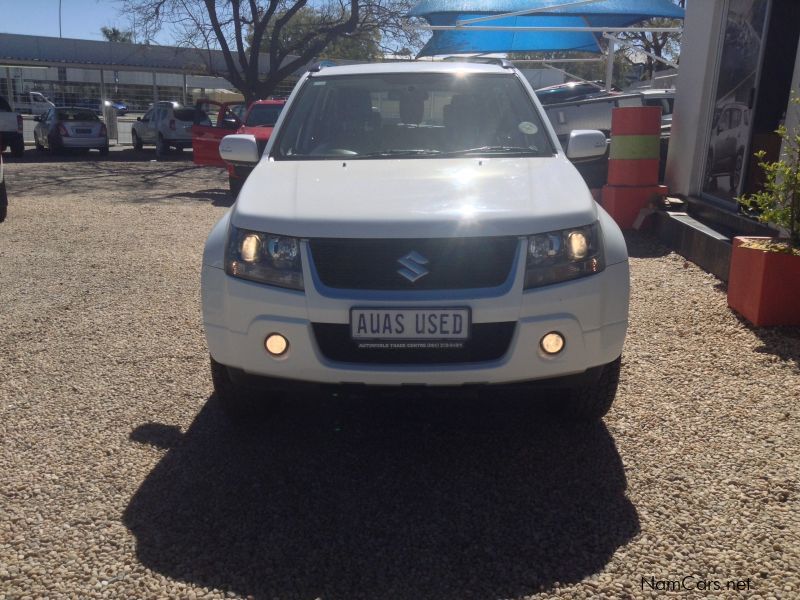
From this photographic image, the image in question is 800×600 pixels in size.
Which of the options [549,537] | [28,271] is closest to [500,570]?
[549,537]

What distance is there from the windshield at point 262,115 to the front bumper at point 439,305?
12296 millimetres

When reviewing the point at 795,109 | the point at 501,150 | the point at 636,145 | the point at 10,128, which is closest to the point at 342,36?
the point at 10,128

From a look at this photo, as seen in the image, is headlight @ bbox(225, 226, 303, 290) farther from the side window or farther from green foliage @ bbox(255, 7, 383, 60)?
green foliage @ bbox(255, 7, 383, 60)

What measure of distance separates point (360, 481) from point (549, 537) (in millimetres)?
853

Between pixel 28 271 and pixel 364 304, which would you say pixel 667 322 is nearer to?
pixel 364 304

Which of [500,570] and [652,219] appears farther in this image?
[652,219]

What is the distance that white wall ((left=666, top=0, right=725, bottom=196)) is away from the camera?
355 inches

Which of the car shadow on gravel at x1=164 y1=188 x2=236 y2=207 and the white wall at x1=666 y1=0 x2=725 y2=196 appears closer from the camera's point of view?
the white wall at x1=666 y1=0 x2=725 y2=196

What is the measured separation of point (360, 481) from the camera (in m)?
3.38

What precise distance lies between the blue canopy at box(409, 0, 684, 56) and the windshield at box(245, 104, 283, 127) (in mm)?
3433

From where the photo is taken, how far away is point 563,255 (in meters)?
3.26

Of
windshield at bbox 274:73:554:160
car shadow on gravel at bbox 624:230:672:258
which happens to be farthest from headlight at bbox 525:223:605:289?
car shadow on gravel at bbox 624:230:672:258

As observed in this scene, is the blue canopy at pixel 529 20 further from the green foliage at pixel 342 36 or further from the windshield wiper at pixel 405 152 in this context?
the windshield wiper at pixel 405 152

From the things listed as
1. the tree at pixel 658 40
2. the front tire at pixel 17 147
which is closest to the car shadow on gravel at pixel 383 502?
the front tire at pixel 17 147
